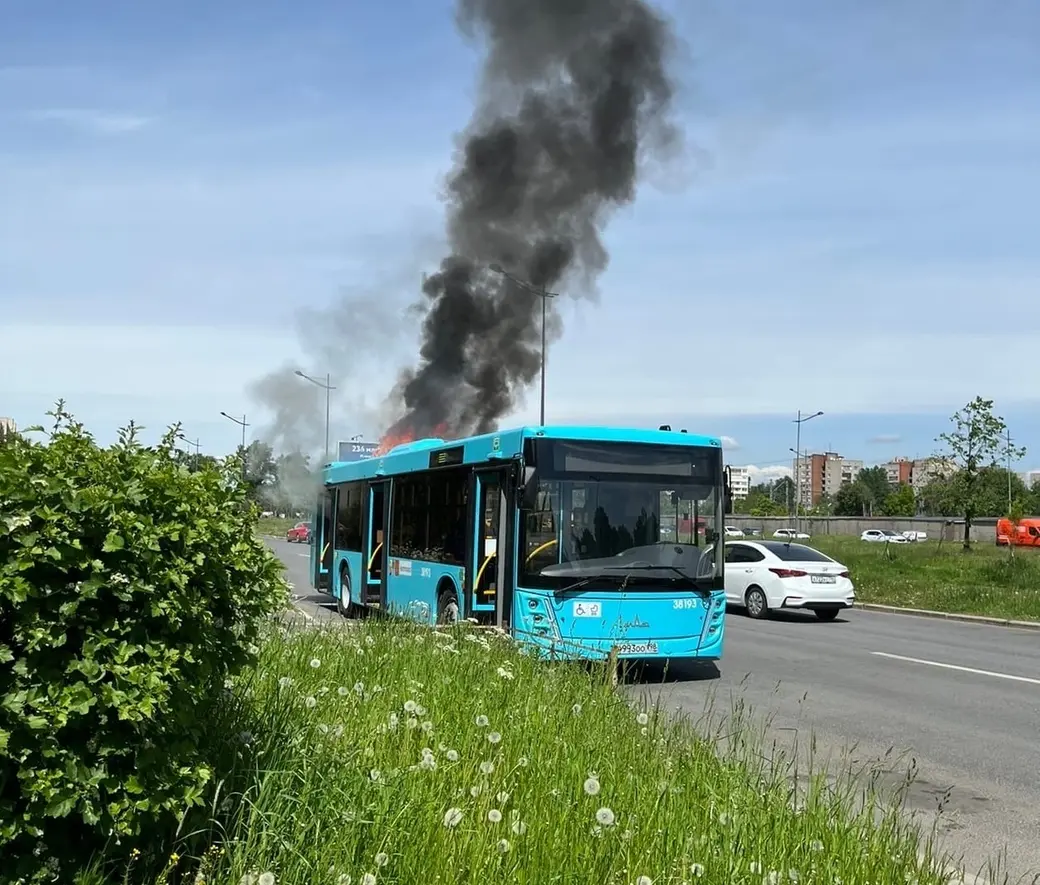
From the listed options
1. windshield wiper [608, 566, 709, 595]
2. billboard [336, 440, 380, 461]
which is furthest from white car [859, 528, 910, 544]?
windshield wiper [608, 566, 709, 595]

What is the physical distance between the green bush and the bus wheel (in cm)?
1010

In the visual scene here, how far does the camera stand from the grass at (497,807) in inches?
143

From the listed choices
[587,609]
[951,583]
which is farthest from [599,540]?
[951,583]

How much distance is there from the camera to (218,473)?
3918mm

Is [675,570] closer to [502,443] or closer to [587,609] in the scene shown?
[587,609]

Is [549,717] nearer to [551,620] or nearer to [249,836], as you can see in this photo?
[249,836]

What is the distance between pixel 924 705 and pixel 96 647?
908 cm

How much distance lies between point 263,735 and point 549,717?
6.19 ft

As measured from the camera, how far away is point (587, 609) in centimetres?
1120

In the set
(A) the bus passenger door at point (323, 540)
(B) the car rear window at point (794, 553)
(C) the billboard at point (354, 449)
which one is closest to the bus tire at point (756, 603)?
(B) the car rear window at point (794, 553)

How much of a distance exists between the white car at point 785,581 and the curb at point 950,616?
2.68 meters

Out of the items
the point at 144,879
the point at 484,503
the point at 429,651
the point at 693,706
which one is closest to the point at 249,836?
the point at 144,879

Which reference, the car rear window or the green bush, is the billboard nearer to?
the car rear window

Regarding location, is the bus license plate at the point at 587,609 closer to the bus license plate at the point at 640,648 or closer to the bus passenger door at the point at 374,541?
the bus license plate at the point at 640,648
